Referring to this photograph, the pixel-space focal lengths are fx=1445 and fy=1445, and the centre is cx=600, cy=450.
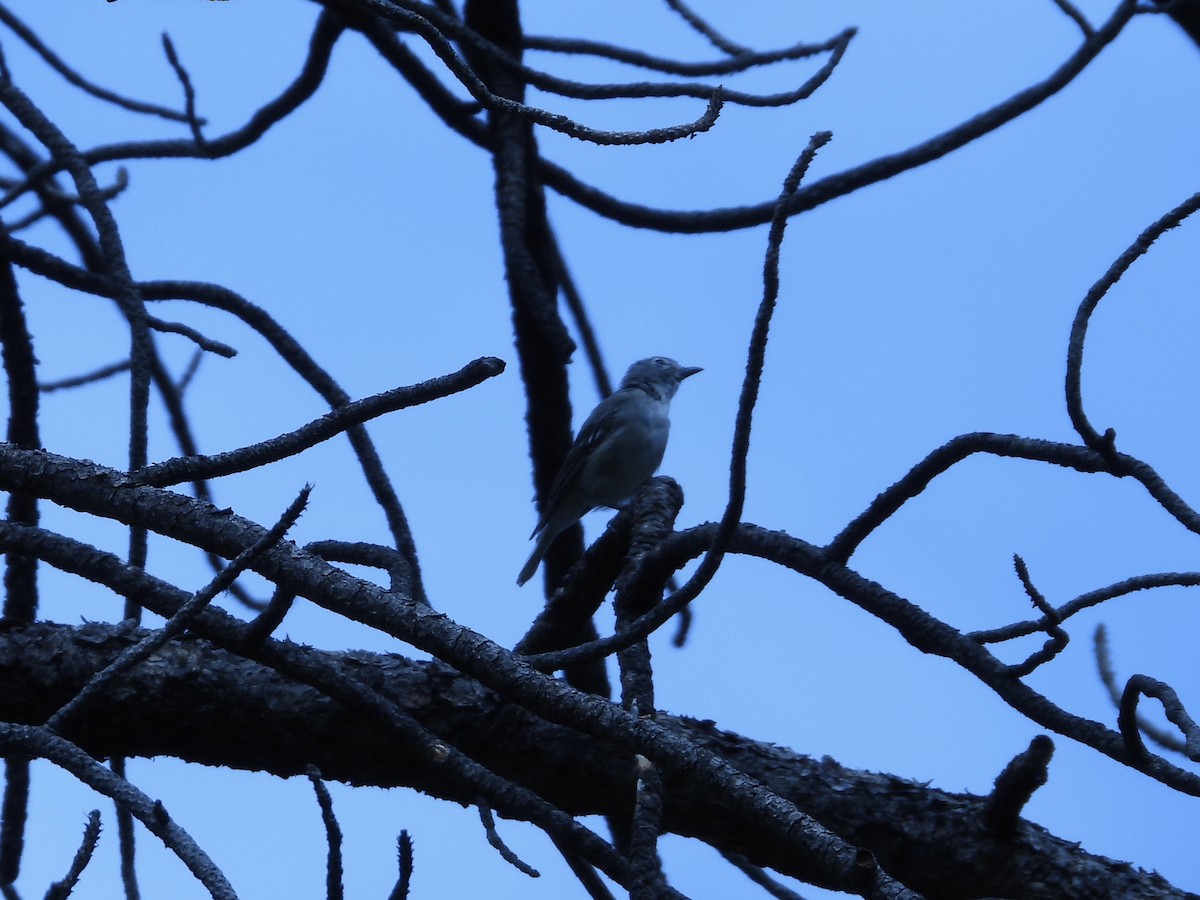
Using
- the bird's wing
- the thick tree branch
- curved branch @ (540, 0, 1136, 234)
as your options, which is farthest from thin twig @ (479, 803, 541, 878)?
the bird's wing

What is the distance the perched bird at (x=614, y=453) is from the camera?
24.3 feet

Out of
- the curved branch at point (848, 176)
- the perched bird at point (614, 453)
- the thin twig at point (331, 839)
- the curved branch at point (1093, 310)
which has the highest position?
the perched bird at point (614, 453)

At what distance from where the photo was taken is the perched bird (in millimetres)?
7410

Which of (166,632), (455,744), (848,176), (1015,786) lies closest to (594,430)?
(848,176)

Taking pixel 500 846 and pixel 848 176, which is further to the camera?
pixel 848 176

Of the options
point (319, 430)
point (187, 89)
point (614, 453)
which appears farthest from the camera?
point (614, 453)

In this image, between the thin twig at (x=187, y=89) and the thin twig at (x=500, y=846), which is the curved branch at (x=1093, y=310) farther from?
the thin twig at (x=187, y=89)

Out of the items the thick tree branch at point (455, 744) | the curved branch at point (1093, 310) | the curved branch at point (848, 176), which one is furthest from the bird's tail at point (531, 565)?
the curved branch at point (1093, 310)

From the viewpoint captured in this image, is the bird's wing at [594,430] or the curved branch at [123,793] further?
the bird's wing at [594,430]

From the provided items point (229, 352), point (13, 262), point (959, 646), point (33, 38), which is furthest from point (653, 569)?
point (33, 38)

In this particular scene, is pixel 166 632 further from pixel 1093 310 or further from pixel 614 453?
pixel 614 453

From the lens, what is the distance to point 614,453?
7707 mm

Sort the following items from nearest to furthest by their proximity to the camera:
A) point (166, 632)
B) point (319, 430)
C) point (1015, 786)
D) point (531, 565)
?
point (166, 632) → point (319, 430) → point (1015, 786) → point (531, 565)

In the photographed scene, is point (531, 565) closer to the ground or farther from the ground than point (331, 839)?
farther from the ground
